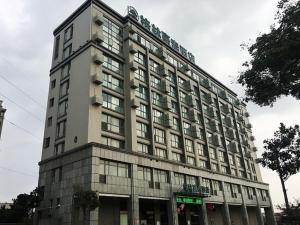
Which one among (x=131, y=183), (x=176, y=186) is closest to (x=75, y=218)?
(x=131, y=183)

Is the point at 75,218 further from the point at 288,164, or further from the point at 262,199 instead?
the point at 262,199

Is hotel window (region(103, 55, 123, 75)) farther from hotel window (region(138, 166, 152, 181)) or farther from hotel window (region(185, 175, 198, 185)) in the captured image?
hotel window (region(185, 175, 198, 185))

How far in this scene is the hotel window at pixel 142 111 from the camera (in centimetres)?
4346

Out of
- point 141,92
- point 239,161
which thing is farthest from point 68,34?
point 239,161

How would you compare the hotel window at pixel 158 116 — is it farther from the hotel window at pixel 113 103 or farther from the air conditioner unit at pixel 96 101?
the air conditioner unit at pixel 96 101

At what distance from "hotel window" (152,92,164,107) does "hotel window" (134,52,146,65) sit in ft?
17.8

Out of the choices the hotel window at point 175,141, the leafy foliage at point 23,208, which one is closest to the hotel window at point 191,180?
the hotel window at point 175,141

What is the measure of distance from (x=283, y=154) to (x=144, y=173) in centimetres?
1812

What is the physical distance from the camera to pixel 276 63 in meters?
19.7

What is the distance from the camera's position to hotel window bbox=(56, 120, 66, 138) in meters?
40.4

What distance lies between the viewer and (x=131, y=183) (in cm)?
3669

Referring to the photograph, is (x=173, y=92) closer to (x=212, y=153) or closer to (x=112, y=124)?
(x=212, y=153)

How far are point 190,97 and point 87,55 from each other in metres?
22.6

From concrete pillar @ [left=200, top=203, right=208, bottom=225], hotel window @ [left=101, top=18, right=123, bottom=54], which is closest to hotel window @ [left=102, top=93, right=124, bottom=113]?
hotel window @ [left=101, top=18, right=123, bottom=54]
